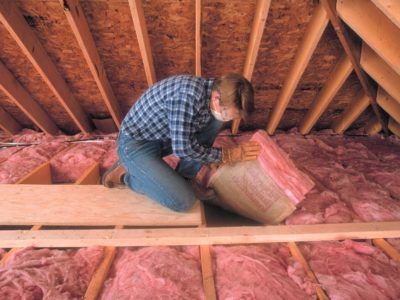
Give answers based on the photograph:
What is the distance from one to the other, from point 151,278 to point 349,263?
3.62 feet

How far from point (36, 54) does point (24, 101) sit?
2.68 feet

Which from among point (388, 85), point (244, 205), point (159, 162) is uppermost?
point (388, 85)

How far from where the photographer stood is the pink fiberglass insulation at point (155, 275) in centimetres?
148

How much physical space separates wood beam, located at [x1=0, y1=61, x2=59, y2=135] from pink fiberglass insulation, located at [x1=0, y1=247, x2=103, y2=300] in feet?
6.39

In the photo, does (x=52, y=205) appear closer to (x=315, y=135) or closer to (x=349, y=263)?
(x=349, y=263)

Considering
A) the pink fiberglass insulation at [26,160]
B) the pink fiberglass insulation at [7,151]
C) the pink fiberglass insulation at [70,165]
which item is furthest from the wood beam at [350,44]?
the pink fiberglass insulation at [7,151]

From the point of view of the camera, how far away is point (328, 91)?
3.06 metres

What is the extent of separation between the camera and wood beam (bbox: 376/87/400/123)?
2.92m

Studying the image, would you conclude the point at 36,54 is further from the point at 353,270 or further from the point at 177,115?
the point at 353,270

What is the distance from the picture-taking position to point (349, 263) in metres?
1.70

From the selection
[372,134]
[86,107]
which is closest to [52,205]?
[86,107]

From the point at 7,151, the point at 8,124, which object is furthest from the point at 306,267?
the point at 8,124

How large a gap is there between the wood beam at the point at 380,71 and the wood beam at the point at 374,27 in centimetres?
49

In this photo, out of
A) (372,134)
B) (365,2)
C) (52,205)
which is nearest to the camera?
(365,2)
